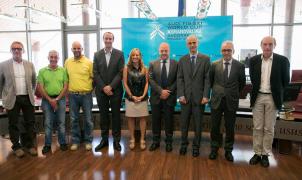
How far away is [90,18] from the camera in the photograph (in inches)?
324

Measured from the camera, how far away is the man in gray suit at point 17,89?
3523mm

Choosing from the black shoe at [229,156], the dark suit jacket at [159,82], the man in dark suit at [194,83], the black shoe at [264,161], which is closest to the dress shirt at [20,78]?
the dark suit jacket at [159,82]

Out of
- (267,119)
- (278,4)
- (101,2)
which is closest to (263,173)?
(267,119)

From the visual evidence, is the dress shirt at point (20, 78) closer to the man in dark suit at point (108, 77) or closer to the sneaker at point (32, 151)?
the sneaker at point (32, 151)

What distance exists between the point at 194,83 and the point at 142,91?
830 millimetres

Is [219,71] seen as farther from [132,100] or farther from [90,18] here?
[90,18]

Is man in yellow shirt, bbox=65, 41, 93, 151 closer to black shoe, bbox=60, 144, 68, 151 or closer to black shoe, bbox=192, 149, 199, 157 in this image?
black shoe, bbox=60, 144, 68, 151

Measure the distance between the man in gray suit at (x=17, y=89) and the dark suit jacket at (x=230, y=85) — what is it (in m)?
2.69

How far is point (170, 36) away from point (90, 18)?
4.10m

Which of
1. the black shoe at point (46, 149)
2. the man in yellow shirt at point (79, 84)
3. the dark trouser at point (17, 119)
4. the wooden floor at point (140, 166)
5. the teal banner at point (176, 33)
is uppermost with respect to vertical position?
the teal banner at point (176, 33)

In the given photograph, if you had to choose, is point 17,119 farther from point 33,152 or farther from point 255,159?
point 255,159

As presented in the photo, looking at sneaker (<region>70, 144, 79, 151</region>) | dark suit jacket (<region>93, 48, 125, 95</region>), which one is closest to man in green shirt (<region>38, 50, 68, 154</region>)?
sneaker (<region>70, 144, 79, 151</region>)

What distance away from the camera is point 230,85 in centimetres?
327

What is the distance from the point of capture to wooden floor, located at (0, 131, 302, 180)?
300cm
